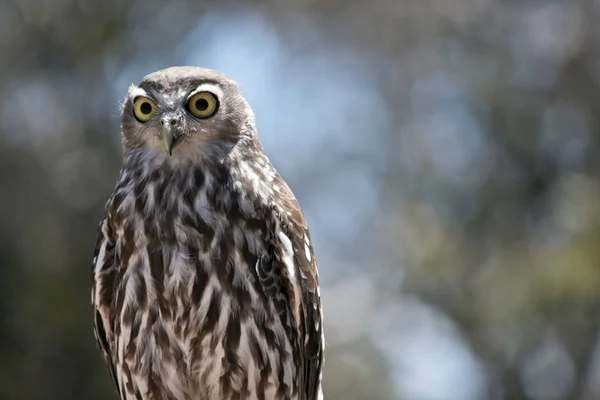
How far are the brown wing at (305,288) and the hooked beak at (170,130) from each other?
51cm

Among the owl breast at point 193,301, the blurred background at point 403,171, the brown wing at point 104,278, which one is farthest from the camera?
the blurred background at point 403,171

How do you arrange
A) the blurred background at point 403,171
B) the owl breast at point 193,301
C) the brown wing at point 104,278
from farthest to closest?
the blurred background at point 403,171 < the brown wing at point 104,278 < the owl breast at point 193,301

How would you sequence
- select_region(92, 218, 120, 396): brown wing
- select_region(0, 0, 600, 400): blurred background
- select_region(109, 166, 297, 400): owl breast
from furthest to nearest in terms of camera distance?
1. select_region(0, 0, 600, 400): blurred background
2. select_region(92, 218, 120, 396): brown wing
3. select_region(109, 166, 297, 400): owl breast

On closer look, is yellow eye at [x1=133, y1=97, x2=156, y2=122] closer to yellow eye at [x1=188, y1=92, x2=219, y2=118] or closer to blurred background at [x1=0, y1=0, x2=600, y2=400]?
yellow eye at [x1=188, y1=92, x2=219, y2=118]

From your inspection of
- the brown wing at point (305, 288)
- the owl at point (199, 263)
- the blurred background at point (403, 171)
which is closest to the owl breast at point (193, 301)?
the owl at point (199, 263)

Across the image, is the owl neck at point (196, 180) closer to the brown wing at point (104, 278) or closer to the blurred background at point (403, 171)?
the brown wing at point (104, 278)

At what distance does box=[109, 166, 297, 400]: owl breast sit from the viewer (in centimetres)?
386

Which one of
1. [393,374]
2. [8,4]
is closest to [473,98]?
[393,374]

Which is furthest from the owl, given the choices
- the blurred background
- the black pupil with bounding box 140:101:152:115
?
the blurred background

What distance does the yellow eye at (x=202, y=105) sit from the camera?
409 centimetres

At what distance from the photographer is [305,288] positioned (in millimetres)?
4062

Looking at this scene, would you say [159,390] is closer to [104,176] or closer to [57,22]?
[104,176]

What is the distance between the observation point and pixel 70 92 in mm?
12727

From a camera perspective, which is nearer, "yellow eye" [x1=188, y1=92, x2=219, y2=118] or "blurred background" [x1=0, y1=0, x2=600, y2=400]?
"yellow eye" [x1=188, y1=92, x2=219, y2=118]
